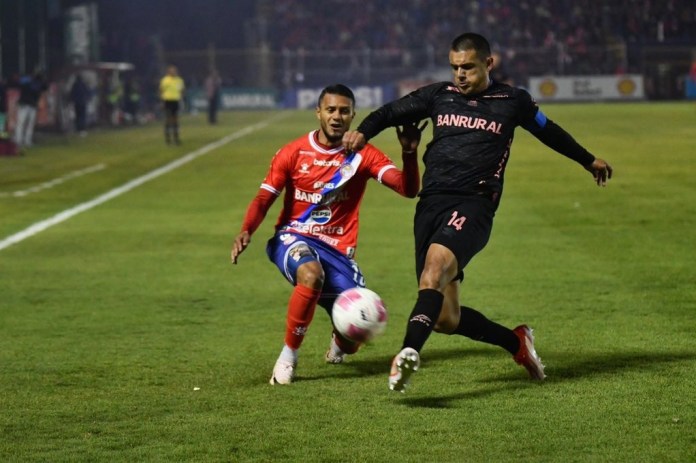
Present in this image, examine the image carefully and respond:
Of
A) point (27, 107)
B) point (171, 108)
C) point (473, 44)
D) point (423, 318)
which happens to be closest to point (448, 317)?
point (423, 318)

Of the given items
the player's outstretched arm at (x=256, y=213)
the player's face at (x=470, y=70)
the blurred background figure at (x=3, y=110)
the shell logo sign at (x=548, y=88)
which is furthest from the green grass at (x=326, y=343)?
the shell logo sign at (x=548, y=88)

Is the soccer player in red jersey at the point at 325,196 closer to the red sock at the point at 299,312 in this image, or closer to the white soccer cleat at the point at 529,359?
the red sock at the point at 299,312

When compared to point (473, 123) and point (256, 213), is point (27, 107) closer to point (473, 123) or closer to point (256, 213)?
point (256, 213)

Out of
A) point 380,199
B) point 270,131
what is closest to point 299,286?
point 380,199

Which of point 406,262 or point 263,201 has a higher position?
point 263,201

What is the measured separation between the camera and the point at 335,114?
288 inches

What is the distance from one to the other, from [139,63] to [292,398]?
56.8 metres

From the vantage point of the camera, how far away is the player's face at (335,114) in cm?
730

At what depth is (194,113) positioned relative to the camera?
197 feet

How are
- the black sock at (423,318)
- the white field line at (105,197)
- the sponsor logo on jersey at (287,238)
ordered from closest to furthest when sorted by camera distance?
1. the black sock at (423,318)
2. the sponsor logo on jersey at (287,238)
3. the white field line at (105,197)

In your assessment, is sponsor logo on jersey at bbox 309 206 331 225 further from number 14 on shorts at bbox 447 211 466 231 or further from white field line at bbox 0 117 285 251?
white field line at bbox 0 117 285 251

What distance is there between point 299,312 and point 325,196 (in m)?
0.73

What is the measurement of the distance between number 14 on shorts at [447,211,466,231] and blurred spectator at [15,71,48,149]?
1095 inches

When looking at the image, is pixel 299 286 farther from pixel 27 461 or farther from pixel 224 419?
pixel 27 461
